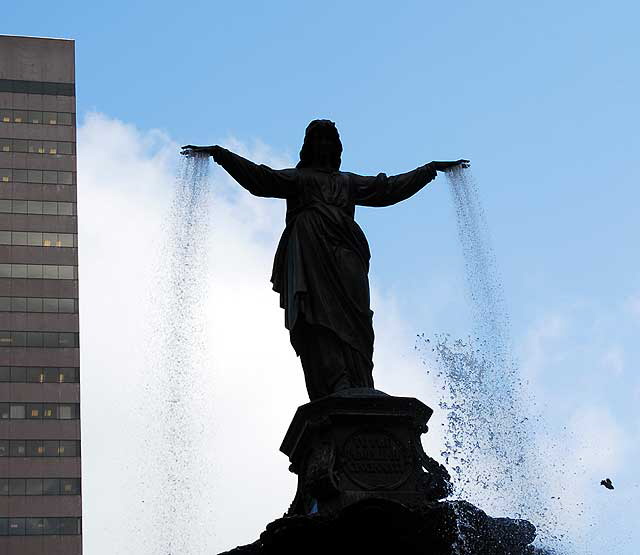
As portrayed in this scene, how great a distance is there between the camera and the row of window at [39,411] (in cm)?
8938

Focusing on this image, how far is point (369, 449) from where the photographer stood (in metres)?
11.6

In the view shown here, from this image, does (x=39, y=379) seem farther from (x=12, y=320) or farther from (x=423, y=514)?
(x=423, y=514)

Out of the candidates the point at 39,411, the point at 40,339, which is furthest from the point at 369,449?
the point at 40,339

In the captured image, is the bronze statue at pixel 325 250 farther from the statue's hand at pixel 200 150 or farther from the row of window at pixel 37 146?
the row of window at pixel 37 146

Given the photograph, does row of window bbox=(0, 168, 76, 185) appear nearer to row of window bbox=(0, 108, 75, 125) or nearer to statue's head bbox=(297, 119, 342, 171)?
row of window bbox=(0, 108, 75, 125)

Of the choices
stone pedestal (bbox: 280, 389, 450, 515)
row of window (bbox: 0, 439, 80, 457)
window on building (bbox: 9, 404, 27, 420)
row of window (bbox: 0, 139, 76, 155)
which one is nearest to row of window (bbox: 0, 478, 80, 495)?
row of window (bbox: 0, 439, 80, 457)

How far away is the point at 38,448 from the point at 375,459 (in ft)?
261

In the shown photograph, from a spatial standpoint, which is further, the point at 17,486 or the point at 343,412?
the point at 17,486

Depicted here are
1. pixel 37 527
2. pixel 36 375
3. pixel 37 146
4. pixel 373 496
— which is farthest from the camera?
pixel 37 146

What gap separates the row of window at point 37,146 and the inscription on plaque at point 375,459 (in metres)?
90.2

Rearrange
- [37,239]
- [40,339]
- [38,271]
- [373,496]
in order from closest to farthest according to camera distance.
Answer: [373,496] < [40,339] < [38,271] < [37,239]

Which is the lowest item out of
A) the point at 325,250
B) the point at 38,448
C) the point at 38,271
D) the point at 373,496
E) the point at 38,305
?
the point at 373,496

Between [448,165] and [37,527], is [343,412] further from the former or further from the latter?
[37,527]

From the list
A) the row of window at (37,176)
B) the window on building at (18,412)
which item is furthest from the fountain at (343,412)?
the row of window at (37,176)
